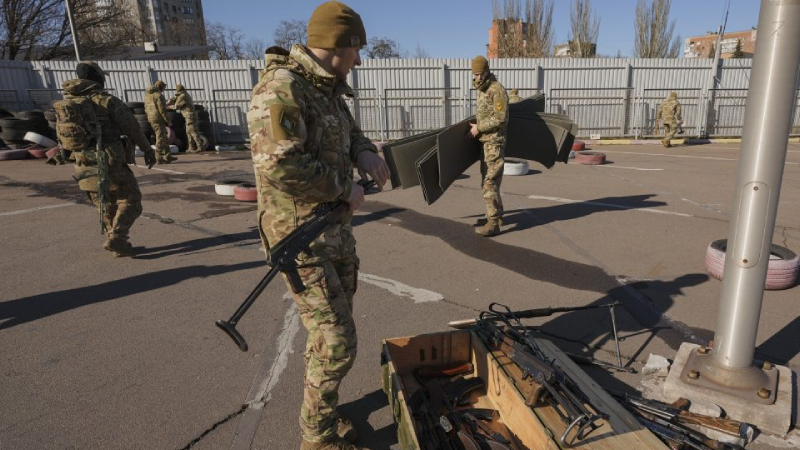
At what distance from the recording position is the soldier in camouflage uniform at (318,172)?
2.07 m

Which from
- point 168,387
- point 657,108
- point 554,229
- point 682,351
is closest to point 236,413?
point 168,387

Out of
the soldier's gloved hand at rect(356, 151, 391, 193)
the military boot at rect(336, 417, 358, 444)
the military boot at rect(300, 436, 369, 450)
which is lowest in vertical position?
the military boot at rect(336, 417, 358, 444)

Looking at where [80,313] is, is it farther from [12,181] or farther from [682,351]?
[12,181]

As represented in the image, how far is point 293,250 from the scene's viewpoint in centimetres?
222

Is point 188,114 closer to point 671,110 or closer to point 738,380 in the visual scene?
point 671,110

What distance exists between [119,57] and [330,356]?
124ft

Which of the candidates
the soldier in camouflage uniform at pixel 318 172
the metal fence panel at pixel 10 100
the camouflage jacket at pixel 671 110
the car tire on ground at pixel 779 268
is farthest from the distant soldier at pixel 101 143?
the metal fence panel at pixel 10 100

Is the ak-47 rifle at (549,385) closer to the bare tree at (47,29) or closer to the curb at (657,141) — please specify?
the curb at (657,141)

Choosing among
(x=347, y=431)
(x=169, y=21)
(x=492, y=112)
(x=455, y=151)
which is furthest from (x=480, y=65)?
(x=169, y=21)

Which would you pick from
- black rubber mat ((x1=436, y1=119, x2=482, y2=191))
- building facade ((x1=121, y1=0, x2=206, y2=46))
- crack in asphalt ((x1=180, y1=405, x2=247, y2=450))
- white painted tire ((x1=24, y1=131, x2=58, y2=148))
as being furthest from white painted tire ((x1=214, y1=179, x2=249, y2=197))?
building facade ((x1=121, y1=0, x2=206, y2=46))

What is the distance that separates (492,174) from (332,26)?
14.6 feet

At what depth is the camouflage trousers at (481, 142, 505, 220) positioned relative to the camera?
630 cm

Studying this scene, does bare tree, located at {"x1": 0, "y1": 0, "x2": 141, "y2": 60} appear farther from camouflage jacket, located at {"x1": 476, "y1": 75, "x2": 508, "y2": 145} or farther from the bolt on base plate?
the bolt on base plate

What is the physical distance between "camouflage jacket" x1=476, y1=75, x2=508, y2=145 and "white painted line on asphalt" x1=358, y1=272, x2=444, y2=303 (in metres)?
2.45
